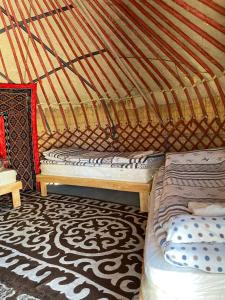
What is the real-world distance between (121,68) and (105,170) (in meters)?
1.23

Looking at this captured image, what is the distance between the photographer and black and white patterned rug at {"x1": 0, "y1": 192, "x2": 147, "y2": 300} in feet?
4.40

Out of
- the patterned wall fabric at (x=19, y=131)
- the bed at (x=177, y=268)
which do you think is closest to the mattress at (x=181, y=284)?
the bed at (x=177, y=268)

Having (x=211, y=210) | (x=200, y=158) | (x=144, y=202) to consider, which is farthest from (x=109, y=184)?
(x=211, y=210)

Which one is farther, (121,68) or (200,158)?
(121,68)

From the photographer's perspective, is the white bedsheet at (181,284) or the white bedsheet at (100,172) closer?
the white bedsheet at (181,284)

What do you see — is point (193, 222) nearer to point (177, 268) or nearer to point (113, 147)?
point (177, 268)

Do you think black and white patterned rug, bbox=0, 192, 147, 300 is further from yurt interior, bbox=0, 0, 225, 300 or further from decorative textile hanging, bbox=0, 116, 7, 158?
decorative textile hanging, bbox=0, 116, 7, 158

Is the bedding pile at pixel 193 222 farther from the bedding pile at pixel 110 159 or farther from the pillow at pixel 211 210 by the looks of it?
the bedding pile at pixel 110 159

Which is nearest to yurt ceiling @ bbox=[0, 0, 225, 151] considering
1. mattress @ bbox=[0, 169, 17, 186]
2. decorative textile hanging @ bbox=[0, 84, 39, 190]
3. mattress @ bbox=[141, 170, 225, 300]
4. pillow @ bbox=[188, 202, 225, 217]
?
decorative textile hanging @ bbox=[0, 84, 39, 190]

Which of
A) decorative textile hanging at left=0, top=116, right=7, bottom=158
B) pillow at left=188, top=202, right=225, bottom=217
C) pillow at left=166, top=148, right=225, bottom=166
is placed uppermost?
decorative textile hanging at left=0, top=116, right=7, bottom=158

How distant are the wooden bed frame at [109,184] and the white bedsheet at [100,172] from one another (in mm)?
48

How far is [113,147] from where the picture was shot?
147 inches

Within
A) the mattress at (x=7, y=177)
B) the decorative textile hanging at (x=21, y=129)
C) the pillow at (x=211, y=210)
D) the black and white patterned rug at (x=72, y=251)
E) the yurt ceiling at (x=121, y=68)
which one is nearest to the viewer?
the pillow at (x=211, y=210)

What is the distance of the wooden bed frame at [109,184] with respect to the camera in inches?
95.3
